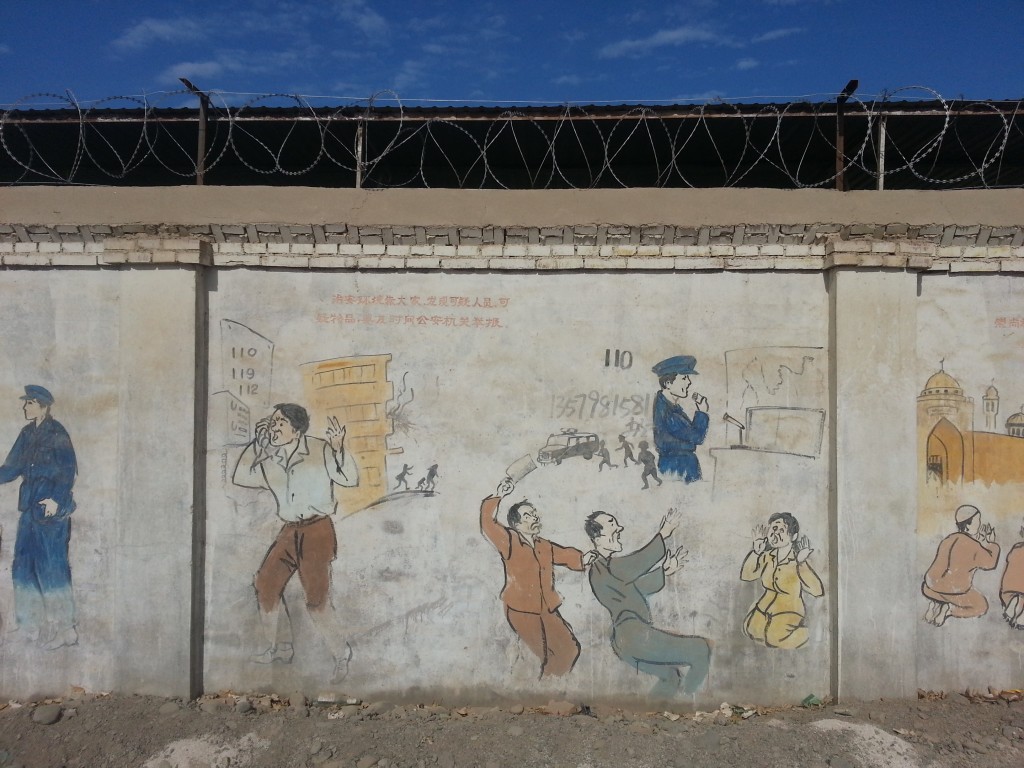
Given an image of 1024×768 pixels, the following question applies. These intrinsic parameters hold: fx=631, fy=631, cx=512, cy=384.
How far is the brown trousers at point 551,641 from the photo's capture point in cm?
441

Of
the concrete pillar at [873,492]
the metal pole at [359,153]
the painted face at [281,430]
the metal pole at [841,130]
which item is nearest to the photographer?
the concrete pillar at [873,492]

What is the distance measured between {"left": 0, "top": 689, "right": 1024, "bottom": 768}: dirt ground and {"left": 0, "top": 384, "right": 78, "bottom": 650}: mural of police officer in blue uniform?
55cm

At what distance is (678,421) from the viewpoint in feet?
14.6

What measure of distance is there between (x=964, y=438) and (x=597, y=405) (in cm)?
259

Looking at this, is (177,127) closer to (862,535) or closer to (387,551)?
(387,551)

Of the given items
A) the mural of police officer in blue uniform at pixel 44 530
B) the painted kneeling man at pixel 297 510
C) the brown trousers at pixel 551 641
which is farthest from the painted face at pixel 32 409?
the brown trousers at pixel 551 641

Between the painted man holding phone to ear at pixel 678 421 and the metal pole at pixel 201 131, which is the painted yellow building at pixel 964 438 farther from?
the metal pole at pixel 201 131

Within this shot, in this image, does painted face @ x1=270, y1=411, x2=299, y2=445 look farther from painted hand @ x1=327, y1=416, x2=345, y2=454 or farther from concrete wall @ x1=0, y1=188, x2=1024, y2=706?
painted hand @ x1=327, y1=416, x2=345, y2=454

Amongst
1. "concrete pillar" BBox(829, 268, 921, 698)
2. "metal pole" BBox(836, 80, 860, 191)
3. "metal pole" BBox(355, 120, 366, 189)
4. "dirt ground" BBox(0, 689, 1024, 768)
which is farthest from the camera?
"metal pole" BBox(355, 120, 366, 189)

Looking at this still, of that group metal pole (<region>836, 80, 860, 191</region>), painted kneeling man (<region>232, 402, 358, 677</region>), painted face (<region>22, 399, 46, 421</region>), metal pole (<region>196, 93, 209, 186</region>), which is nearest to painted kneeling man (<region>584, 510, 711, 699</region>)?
painted kneeling man (<region>232, 402, 358, 677</region>)

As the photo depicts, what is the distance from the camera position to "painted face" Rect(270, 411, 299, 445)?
449cm

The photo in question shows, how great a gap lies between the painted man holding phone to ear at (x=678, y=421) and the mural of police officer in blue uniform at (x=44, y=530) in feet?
13.7

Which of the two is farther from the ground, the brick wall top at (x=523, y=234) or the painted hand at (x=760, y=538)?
the brick wall top at (x=523, y=234)

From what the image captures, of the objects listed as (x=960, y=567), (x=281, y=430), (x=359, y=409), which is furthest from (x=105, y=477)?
(x=960, y=567)
